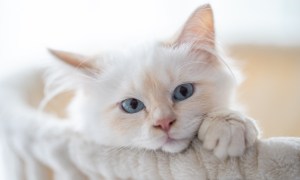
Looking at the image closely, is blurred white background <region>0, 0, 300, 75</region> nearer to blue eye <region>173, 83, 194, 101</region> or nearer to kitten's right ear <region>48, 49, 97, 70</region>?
kitten's right ear <region>48, 49, 97, 70</region>

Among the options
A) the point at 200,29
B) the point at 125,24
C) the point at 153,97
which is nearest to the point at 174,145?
the point at 153,97

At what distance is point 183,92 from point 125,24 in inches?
34.7

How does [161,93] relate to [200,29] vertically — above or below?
below

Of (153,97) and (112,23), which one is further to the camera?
(112,23)

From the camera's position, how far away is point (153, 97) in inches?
36.9

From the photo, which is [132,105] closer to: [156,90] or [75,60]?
[156,90]

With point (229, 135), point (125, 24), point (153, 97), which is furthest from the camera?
point (125, 24)

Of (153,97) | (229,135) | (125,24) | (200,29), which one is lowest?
(229,135)

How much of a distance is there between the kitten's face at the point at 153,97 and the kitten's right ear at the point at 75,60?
0.04 meters

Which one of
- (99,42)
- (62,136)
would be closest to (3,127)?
(62,136)

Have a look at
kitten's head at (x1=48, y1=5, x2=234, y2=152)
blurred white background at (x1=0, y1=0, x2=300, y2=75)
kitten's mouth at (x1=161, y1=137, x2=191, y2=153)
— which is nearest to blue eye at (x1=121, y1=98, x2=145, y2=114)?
kitten's head at (x1=48, y1=5, x2=234, y2=152)

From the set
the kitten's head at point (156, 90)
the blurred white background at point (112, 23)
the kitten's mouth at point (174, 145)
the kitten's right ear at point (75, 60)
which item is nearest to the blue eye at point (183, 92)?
the kitten's head at point (156, 90)

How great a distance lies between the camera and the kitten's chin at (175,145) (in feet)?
2.91

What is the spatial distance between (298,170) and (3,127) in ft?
2.15
